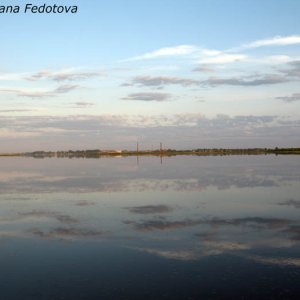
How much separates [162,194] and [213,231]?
11.9 meters

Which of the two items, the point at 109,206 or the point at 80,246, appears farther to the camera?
the point at 109,206

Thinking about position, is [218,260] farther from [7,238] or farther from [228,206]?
[228,206]

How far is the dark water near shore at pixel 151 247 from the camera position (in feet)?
34.3

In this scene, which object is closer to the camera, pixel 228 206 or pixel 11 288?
pixel 11 288

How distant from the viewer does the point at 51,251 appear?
1424 cm

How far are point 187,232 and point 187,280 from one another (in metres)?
5.98

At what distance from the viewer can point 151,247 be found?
14617mm

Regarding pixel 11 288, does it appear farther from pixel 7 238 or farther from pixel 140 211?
pixel 140 211

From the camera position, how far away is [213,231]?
17.0m

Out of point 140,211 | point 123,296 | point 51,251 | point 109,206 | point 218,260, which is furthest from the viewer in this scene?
point 109,206

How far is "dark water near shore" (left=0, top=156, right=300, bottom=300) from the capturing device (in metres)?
10.5

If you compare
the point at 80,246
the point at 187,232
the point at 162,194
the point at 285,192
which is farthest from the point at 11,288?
Answer: the point at 285,192

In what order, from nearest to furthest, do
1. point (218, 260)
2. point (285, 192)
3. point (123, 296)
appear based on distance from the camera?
point (123, 296), point (218, 260), point (285, 192)

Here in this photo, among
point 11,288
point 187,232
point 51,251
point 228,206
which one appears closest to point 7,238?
point 51,251
